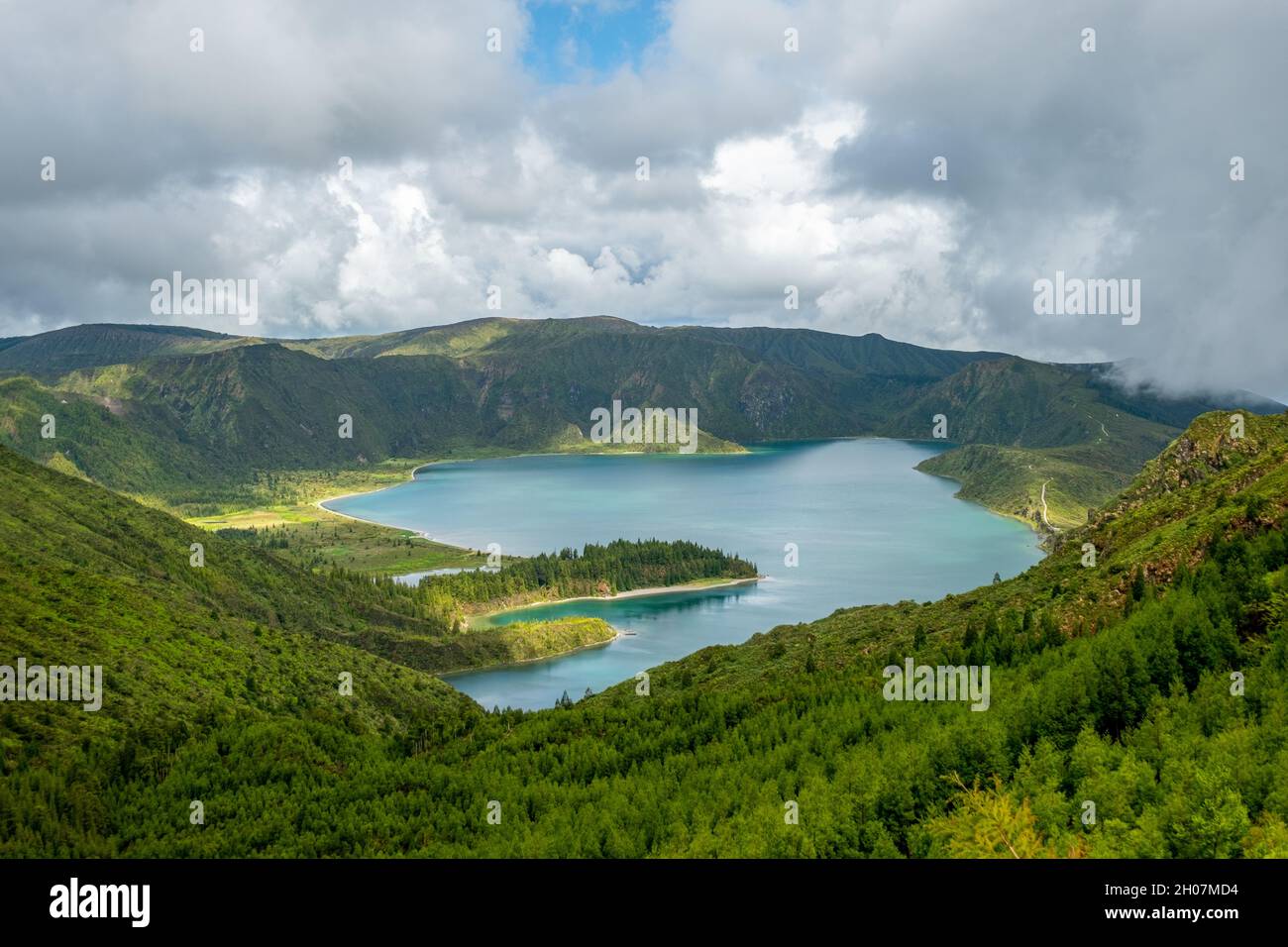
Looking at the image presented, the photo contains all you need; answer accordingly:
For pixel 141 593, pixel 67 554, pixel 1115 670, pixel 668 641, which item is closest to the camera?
pixel 1115 670

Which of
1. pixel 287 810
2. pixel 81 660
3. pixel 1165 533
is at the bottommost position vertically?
pixel 287 810

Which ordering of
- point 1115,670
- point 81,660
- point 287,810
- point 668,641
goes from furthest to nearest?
point 668,641
point 81,660
point 287,810
point 1115,670

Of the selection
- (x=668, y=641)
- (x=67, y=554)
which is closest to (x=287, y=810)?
(x=67, y=554)
